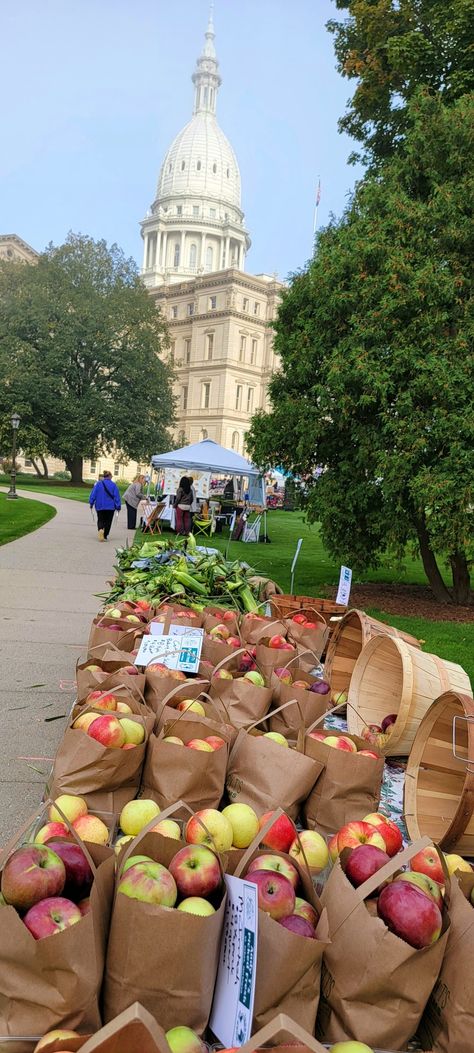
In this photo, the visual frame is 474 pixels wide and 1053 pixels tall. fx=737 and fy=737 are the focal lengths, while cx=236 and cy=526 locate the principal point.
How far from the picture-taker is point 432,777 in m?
2.65

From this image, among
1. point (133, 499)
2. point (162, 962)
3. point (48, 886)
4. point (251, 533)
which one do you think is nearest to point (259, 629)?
point (48, 886)

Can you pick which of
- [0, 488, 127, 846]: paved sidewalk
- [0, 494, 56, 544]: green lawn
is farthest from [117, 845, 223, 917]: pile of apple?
[0, 494, 56, 544]: green lawn

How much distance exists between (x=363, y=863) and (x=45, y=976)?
28.7 inches

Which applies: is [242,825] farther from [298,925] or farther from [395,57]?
[395,57]

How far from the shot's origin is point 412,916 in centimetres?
150

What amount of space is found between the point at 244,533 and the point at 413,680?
17015mm

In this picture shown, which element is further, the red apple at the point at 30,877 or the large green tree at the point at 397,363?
the large green tree at the point at 397,363

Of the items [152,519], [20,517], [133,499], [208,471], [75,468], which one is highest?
[208,471]

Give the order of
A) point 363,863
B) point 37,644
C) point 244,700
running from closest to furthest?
1. point 363,863
2. point 244,700
3. point 37,644

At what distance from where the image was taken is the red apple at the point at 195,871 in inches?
62.6

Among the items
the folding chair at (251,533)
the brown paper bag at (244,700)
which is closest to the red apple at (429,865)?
the brown paper bag at (244,700)

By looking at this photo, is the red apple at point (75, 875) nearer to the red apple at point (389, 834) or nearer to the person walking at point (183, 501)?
the red apple at point (389, 834)

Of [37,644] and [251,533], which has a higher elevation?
[251,533]

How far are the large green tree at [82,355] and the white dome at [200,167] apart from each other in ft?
231
